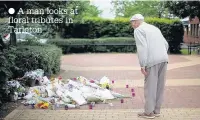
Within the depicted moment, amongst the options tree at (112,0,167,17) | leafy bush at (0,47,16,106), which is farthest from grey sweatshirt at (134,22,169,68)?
tree at (112,0,167,17)

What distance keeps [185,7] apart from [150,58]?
54.4 ft

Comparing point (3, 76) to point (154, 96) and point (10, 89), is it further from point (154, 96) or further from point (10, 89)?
point (154, 96)

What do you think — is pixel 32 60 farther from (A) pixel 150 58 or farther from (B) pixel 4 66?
(A) pixel 150 58

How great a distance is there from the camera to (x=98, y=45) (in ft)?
87.5

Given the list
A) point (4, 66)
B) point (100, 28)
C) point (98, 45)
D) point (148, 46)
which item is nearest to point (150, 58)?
point (148, 46)

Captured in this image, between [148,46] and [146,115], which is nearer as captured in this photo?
[148,46]

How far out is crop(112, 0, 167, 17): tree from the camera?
4248cm

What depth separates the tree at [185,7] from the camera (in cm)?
2238

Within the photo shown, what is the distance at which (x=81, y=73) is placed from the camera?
14664 mm

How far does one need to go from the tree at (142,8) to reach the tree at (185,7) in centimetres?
1733

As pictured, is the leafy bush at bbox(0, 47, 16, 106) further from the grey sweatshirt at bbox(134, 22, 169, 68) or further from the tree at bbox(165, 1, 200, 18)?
the tree at bbox(165, 1, 200, 18)

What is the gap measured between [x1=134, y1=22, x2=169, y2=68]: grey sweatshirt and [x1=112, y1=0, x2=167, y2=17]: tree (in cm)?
3441

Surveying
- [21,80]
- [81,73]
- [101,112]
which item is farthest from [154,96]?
[81,73]

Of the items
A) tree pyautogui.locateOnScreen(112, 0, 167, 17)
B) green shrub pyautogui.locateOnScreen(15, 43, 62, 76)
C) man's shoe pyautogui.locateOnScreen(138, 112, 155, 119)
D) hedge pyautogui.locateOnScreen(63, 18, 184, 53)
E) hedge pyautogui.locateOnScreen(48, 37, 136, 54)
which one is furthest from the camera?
tree pyautogui.locateOnScreen(112, 0, 167, 17)
